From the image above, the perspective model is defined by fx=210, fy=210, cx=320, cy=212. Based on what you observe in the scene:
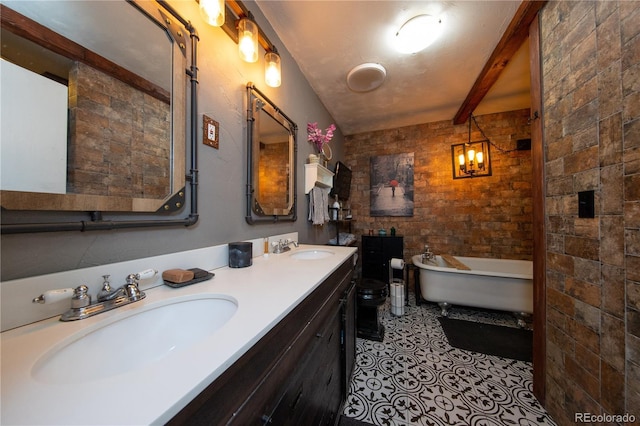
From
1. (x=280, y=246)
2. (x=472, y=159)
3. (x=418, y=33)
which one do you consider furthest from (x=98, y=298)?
(x=472, y=159)

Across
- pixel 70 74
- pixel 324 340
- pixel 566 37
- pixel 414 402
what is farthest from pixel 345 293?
pixel 566 37

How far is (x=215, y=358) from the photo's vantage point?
0.39 metres

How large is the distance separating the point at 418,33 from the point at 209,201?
1930 mm

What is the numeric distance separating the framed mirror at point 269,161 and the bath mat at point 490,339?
6.43 ft

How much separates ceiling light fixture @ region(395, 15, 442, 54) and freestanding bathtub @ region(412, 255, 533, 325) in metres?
2.23

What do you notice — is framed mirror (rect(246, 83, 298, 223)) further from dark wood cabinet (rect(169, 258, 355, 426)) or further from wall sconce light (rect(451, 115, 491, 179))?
wall sconce light (rect(451, 115, 491, 179))

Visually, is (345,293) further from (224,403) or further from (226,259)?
(224,403)

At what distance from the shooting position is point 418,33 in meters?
1.60

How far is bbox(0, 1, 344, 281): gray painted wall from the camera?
0.57m

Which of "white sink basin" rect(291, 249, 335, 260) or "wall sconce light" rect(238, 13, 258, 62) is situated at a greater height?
"wall sconce light" rect(238, 13, 258, 62)

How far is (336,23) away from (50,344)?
2.17 meters

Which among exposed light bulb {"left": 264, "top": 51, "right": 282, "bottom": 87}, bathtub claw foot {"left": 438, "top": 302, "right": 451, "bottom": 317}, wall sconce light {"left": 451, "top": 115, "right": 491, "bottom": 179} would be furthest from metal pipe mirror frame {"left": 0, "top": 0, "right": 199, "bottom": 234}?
wall sconce light {"left": 451, "top": 115, "right": 491, "bottom": 179}

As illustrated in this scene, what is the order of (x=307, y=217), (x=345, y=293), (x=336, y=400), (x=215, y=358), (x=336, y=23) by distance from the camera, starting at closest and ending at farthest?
(x=215, y=358) → (x=336, y=400) → (x=345, y=293) → (x=336, y=23) → (x=307, y=217)

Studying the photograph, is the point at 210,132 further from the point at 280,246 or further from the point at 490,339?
the point at 490,339
